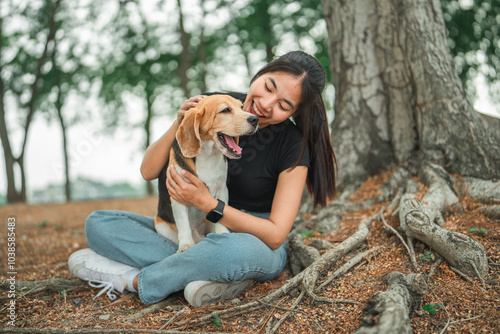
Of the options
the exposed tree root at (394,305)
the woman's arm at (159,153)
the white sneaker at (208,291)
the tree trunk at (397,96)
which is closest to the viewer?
the exposed tree root at (394,305)

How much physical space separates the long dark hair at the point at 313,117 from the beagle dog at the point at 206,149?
527 millimetres

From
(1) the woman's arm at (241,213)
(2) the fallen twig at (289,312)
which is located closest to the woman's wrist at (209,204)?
(1) the woman's arm at (241,213)

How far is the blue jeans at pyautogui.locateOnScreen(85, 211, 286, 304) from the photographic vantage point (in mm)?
2594

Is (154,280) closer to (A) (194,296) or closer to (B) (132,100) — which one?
(A) (194,296)

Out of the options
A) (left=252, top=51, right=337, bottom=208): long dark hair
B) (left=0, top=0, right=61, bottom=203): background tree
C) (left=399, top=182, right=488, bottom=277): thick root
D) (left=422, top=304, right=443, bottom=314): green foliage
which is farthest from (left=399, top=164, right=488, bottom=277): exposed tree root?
(left=0, top=0, right=61, bottom=203): background tree

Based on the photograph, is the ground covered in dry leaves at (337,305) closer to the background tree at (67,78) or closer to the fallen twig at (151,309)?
the fallen twig at (151,309)

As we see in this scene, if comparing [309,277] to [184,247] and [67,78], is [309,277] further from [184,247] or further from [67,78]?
[67,78]

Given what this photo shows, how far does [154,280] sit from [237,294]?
2.15 ft

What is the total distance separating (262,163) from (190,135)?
0.77 m

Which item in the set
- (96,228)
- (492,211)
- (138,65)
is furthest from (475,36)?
(138,65)

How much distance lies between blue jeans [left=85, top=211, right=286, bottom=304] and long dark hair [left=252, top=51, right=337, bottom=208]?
2.44 feet

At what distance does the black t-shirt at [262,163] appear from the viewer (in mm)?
3223

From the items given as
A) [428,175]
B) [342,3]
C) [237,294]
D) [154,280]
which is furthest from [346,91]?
[154,280]

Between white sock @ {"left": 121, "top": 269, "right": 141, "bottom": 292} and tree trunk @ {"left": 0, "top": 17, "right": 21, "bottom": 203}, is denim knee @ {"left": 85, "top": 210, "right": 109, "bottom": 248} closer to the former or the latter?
white sock @ {"left": 121, "top": 269, "right": 141, "bottom": 292}
